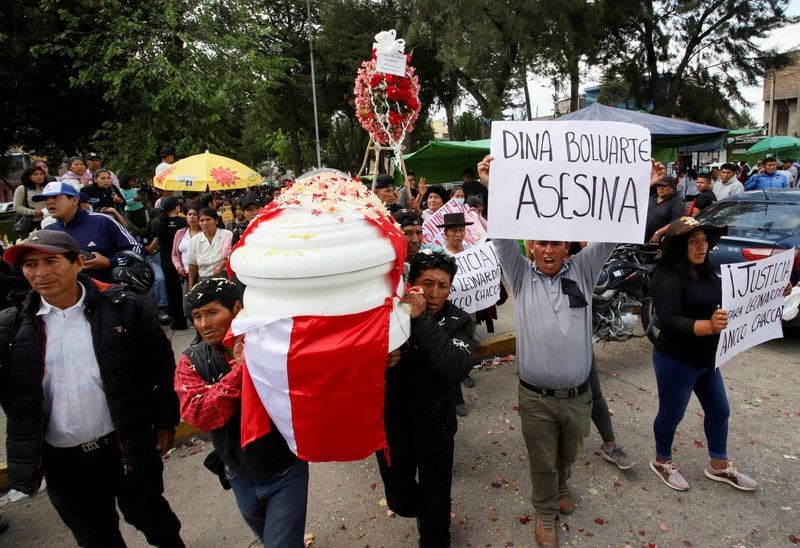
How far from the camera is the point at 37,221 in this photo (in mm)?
5652

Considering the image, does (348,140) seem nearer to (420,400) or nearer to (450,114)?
(450,114)

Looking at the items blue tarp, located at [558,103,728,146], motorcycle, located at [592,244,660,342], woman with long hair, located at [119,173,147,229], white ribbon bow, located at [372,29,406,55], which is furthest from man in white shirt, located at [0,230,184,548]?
blue tarp, located at [558,103,728,146]

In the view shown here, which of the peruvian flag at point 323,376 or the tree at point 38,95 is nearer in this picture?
the peruvian flag at point 323,376

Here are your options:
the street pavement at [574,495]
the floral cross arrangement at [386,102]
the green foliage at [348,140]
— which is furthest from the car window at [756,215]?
the green foliage at [348,140]

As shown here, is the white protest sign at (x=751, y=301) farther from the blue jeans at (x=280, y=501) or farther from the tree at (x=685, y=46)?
the tree at (x=685, y=46)

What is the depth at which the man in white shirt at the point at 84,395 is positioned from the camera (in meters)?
2.19

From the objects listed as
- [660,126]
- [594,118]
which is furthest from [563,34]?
[594,118]

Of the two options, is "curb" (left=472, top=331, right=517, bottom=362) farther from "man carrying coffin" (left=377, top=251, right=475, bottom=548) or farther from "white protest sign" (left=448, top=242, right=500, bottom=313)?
"man carrying coffin" (left=377, top=251, right=475, bottom=548)

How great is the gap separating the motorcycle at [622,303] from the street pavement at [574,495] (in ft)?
3.60

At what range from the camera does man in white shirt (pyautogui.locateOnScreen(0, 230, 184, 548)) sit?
219cm

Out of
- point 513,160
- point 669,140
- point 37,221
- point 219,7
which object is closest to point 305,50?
point 219,7

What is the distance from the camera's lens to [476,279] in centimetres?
433

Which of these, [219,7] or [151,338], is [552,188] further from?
[219,7]

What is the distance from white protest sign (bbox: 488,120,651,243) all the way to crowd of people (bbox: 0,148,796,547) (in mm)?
144
